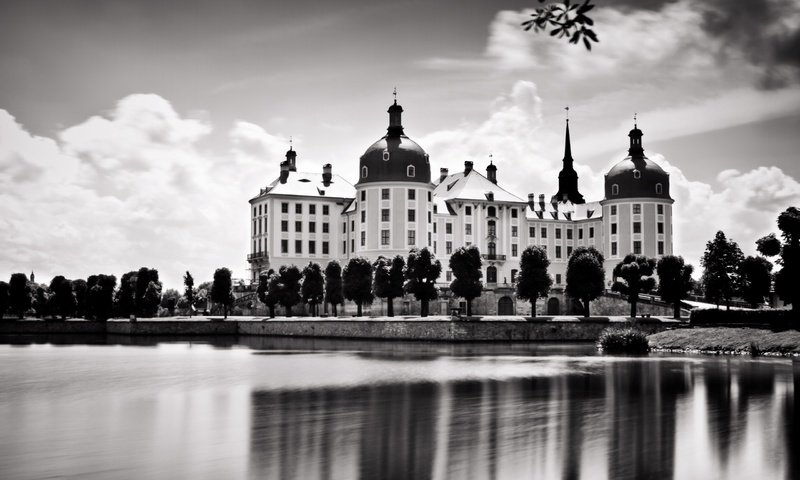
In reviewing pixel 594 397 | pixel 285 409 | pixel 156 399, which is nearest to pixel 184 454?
pixel 285 409

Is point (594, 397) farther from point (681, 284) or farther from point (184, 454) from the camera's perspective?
point (681, 284)

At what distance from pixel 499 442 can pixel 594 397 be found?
369 inches

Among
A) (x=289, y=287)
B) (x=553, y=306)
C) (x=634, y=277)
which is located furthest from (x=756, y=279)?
(x=289, y=287)

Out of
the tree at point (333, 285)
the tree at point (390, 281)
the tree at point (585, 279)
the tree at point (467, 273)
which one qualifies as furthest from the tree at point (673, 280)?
the tree at point (333, 285)

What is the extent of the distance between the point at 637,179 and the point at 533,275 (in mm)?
35622

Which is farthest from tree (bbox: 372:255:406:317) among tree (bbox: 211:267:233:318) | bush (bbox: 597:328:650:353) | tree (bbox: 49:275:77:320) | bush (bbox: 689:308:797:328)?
tree (bbox: 49:275:77:320)

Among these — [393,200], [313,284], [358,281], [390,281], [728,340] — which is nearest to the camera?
[728,340]

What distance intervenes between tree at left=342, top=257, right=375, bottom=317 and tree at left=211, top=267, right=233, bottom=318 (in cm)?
1588

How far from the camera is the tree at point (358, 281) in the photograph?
250 ft

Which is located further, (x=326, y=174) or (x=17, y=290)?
(x=326, y=174)

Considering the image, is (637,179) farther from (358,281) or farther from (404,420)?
(404,420)

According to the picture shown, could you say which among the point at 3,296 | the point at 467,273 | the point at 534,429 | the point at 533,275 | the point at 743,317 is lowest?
the point at 534,429

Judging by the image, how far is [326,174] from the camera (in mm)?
107812

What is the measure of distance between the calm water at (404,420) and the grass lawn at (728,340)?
3222mm
